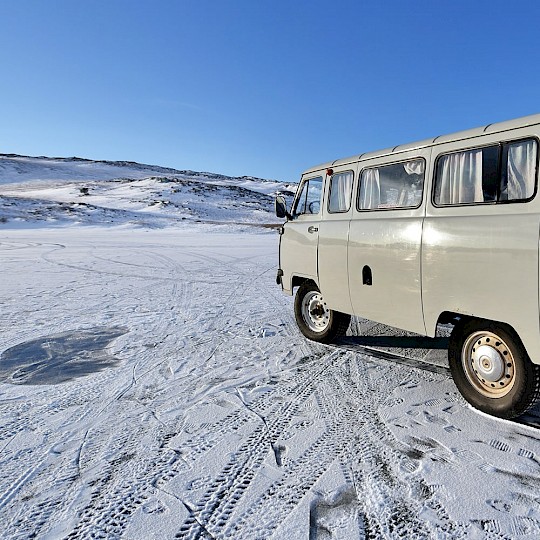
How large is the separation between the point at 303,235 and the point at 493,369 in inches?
123

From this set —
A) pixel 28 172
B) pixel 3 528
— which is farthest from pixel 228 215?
pixel 28 172

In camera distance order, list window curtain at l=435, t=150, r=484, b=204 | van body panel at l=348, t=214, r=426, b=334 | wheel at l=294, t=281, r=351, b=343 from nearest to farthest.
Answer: window curtain at l=435, t=150, r=484, b=204 → van body panel at l=348, t=214, r=426, b=334 → wheel at l=294, t=281, r=351, b=343

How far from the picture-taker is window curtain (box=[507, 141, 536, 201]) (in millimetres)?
3459

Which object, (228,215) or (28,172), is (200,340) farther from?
(28,172)

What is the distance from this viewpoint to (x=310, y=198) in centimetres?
629

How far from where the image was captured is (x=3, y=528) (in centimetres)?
258

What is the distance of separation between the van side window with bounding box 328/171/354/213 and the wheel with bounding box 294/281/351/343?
1.24 metres

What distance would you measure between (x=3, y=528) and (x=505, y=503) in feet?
10.2

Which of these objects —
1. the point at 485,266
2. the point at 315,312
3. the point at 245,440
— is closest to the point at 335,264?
the point at 315,312

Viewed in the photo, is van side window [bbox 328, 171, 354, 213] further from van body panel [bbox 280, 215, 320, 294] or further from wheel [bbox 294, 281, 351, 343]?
wheel [bbox 294, 281, 351, 343]

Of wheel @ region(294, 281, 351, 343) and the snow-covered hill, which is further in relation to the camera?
the snow-covered hill

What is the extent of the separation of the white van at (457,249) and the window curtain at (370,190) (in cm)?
1

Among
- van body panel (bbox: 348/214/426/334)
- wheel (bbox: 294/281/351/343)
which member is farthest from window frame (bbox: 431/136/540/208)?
wheel (bbox: 294/281/351/343)

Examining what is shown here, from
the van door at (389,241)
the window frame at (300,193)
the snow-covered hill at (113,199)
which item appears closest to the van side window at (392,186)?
the van door at (389,241)
